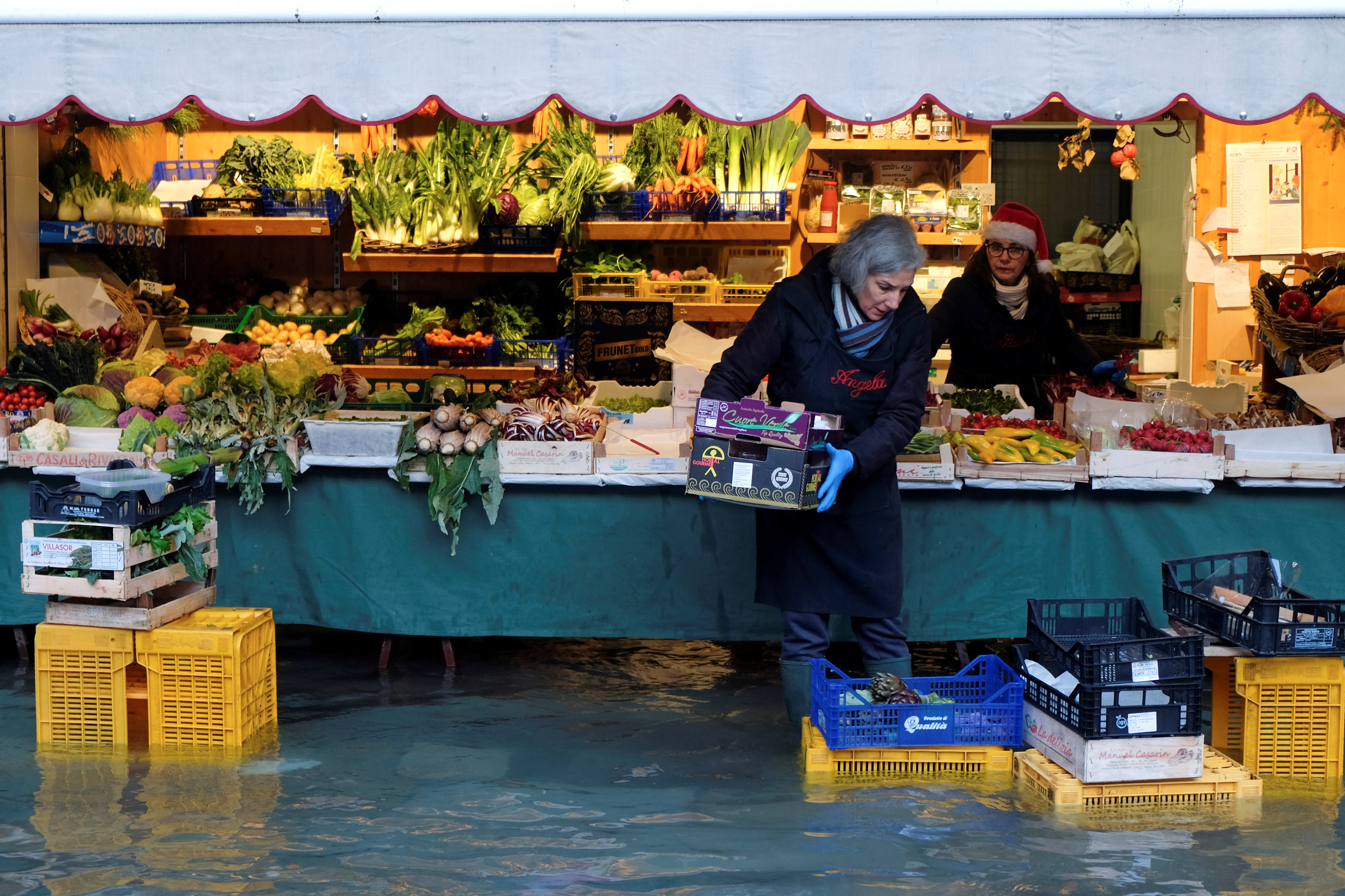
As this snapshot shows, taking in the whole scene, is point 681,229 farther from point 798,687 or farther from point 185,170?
point 798,687

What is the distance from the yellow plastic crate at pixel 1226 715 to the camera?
427 cm

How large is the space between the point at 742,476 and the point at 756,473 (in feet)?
0.13

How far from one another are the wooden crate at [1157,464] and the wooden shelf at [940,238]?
3343mm

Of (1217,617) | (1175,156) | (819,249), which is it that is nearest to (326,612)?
(1217,617)

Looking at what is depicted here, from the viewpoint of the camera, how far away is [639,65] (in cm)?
411

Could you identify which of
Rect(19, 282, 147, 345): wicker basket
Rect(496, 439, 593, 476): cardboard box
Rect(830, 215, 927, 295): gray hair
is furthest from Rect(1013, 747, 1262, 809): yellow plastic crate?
Rect(19, 282, 147, 345): wicker basket

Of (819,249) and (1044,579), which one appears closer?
(1044,579)

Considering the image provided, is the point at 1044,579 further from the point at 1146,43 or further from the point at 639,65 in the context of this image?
the point at 639,65

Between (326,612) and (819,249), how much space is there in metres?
4.11

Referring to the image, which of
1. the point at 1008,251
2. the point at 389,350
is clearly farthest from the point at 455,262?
the point at 1008,251

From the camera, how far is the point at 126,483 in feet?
13.9

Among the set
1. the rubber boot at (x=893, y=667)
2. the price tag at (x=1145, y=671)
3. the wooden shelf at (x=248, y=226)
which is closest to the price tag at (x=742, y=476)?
the rubber boot at (x=893, y=667)

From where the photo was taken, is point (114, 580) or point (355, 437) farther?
point (355, 437)

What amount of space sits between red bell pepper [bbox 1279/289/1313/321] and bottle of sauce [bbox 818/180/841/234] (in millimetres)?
2509
